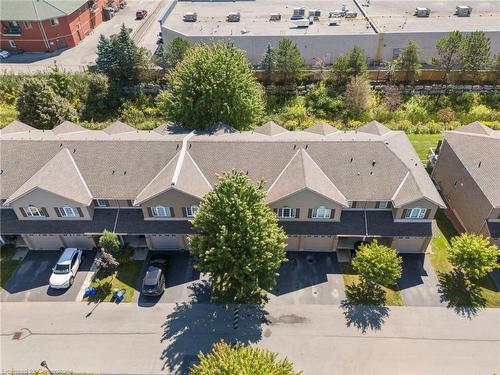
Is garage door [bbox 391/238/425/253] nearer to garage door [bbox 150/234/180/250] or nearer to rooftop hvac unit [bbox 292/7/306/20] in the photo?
garage door [bbox 150/234/180/250]

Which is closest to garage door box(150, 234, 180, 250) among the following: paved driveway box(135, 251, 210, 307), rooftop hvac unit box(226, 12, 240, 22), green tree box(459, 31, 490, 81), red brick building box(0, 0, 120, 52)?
paved driveway box(135, 251, 210, 307)

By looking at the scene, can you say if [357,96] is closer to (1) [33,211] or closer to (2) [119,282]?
(2) [119,282]

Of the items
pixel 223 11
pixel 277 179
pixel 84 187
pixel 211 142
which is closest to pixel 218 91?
pixel 211 142

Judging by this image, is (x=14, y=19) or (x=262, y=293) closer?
(x=262, y=293)

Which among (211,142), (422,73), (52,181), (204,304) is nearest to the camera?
(204,304)

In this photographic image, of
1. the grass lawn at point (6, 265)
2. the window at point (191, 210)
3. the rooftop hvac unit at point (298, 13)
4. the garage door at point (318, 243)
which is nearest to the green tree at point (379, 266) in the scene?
the garage door at point (318, 243)

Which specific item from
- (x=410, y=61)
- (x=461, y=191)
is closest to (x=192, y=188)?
(x=461, y=191)

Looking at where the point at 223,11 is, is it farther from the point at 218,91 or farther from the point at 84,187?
the point at 84,187
